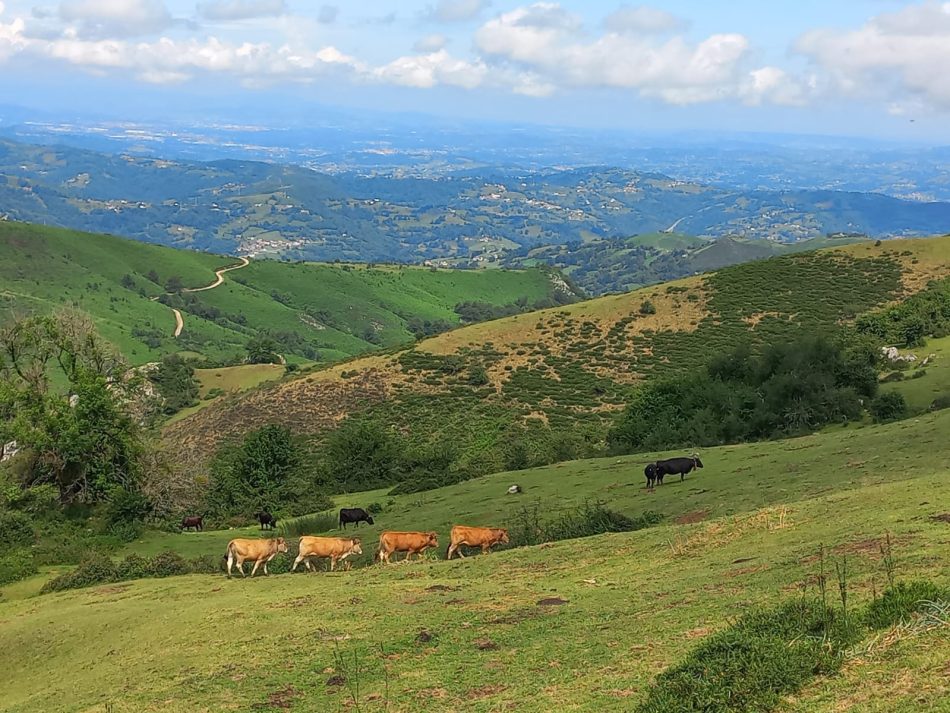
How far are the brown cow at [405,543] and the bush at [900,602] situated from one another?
39.2 ft

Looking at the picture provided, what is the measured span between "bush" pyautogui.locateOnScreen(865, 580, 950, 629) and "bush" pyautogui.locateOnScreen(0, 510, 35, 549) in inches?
1037

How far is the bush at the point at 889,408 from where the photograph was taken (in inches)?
1369

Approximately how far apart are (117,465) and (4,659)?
20.9 meters

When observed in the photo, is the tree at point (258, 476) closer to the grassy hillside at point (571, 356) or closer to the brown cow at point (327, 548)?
the grassy hillside at point (571, 356)

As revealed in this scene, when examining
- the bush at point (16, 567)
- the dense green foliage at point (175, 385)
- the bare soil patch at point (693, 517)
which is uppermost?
the bare soil patch at point (693, 517)

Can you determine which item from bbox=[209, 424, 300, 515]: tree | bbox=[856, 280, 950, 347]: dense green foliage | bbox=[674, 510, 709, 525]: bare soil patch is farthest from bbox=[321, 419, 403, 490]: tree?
bbox=[856, 280, 950, 347]: dense green foliage

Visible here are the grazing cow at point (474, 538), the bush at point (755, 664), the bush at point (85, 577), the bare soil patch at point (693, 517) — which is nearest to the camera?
the bush at point (755, 664)

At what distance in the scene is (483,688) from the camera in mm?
8969

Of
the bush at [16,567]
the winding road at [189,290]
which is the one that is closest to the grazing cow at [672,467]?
the bush at [16,567]

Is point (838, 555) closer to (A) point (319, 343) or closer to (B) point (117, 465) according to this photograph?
(B) point (117, 465)

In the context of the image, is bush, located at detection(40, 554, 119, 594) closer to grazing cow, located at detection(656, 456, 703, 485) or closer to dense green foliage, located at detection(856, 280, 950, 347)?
grazing cow, located at detection(656, 456, 703, 485)

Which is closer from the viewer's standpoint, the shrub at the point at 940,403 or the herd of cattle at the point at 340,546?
the herd of cattle at the point at 340,546

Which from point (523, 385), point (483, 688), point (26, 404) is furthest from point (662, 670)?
point (523, 385)

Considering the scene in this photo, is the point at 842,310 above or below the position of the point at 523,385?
above
